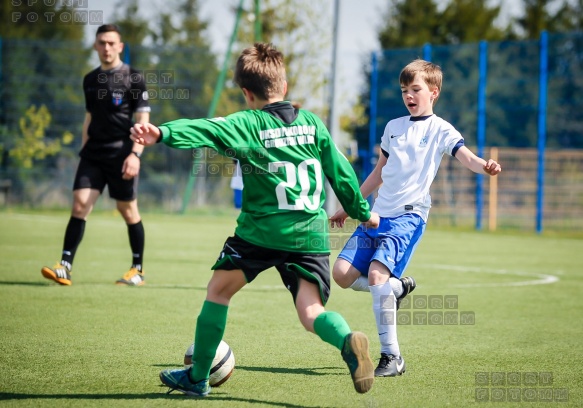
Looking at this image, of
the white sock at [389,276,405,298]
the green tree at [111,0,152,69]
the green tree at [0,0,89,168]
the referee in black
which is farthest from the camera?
the green tree at [111,0,152,69]

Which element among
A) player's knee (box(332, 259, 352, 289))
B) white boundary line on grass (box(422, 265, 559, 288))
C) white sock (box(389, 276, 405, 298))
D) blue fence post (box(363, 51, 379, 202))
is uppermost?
blue fence post (box(363, 51, 379, 202))

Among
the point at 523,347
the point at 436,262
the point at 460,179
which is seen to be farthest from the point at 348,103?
the point at 523,347

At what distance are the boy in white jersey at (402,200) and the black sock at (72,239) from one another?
150 inches

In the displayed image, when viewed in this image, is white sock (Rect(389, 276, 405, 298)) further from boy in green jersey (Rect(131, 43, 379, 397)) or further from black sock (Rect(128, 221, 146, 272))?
black sock (Rect(128, 221, 146, 272))

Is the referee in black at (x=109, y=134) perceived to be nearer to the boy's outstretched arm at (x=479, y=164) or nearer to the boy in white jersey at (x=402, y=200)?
the boy in white jersey at (x=402, y=200)

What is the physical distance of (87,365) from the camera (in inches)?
196

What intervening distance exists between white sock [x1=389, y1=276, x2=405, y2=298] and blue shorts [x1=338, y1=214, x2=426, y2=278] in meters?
0.05

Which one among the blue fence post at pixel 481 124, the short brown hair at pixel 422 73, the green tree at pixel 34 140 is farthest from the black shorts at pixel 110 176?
the green tree at pixel 34 140

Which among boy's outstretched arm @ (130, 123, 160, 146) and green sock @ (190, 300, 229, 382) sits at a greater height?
boy's outstretched arm @ (130, 123, 160, 146)

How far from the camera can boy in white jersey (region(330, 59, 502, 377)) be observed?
522 centimetres

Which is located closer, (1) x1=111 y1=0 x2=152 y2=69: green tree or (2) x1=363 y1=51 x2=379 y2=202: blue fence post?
(2) x1=363 y1=51 x2=379 y2=202: blue fence post

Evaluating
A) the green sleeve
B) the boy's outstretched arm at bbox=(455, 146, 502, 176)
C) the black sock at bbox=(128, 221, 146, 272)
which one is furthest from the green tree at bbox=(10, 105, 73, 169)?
the green sleeve

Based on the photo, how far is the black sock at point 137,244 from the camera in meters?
8.75

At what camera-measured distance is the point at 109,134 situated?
8.62 meters
